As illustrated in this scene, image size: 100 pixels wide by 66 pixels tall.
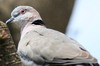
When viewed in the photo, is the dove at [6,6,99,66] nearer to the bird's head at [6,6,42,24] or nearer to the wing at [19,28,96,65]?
the wing at [19,28,96,65]

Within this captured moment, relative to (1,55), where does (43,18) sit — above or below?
below

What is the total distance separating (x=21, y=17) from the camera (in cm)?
321

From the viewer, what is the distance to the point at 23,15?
3215 millimetres

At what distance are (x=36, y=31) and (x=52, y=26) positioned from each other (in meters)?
0.56

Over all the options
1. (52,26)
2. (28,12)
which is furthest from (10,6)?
(52,26)

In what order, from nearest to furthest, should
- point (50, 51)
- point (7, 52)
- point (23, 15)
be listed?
point (7, 52), point (50, 51), point (23, 15)

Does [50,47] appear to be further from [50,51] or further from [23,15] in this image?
[23,15]

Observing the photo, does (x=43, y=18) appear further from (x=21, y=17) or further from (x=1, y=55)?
(x=1, y=55)

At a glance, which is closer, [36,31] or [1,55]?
[1,55]

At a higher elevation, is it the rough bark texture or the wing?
the rough bark texture

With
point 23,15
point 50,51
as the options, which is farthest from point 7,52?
point 23,15

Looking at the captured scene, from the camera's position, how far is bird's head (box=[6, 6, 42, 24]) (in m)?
3.17

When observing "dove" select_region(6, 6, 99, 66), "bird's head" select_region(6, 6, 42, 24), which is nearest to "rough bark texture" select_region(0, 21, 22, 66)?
"dove" select_region(6, 6, 99, 66)

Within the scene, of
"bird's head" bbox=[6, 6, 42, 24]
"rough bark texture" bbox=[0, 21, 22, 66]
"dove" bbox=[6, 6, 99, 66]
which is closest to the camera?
"rough bark texture" bbox=[0, 21, 22, 66]
